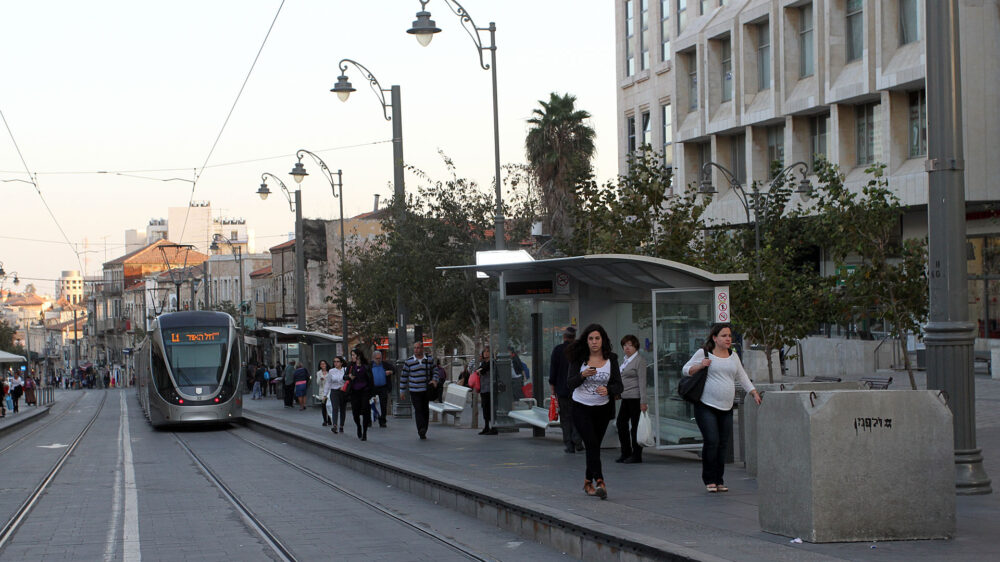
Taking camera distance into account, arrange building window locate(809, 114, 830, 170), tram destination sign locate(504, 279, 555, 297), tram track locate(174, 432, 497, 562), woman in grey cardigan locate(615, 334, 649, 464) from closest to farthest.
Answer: tram track locate(174, 432, 497, 562), woman in grey cardigan locate(615, 334, 649, 464), tram destination sign locate(504, 279, 555, 297), building window locate(809, 114, 830, 170)

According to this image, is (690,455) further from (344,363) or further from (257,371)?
(257,371)

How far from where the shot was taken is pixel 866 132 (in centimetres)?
3819

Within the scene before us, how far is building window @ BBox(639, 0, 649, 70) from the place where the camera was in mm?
50750

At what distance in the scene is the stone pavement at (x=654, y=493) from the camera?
25.8 feet

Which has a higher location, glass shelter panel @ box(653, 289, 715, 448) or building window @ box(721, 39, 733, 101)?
building window @ box(721, 39, 733, 101)

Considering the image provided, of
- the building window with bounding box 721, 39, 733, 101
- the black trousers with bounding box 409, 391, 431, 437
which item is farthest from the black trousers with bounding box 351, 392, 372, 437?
the building window with bounding box 721, 39, 733, 101

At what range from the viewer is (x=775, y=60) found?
41500 mm

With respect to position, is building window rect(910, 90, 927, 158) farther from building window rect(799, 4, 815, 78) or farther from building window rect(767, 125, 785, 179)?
building window rect(767, 125, 785, 179)

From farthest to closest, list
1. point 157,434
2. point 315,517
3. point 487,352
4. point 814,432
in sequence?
1. point 157,434
2. point 487,352
3. point 315,517
4. point 814,432

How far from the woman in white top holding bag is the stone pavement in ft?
0.93

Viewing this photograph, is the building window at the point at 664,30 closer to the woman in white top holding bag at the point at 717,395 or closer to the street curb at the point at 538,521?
the street curb at the point at 538,521

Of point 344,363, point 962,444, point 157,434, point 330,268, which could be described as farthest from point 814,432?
point 330,268

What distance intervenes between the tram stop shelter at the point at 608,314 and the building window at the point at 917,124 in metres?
19.8

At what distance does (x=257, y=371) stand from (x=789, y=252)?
3131 centimetres
